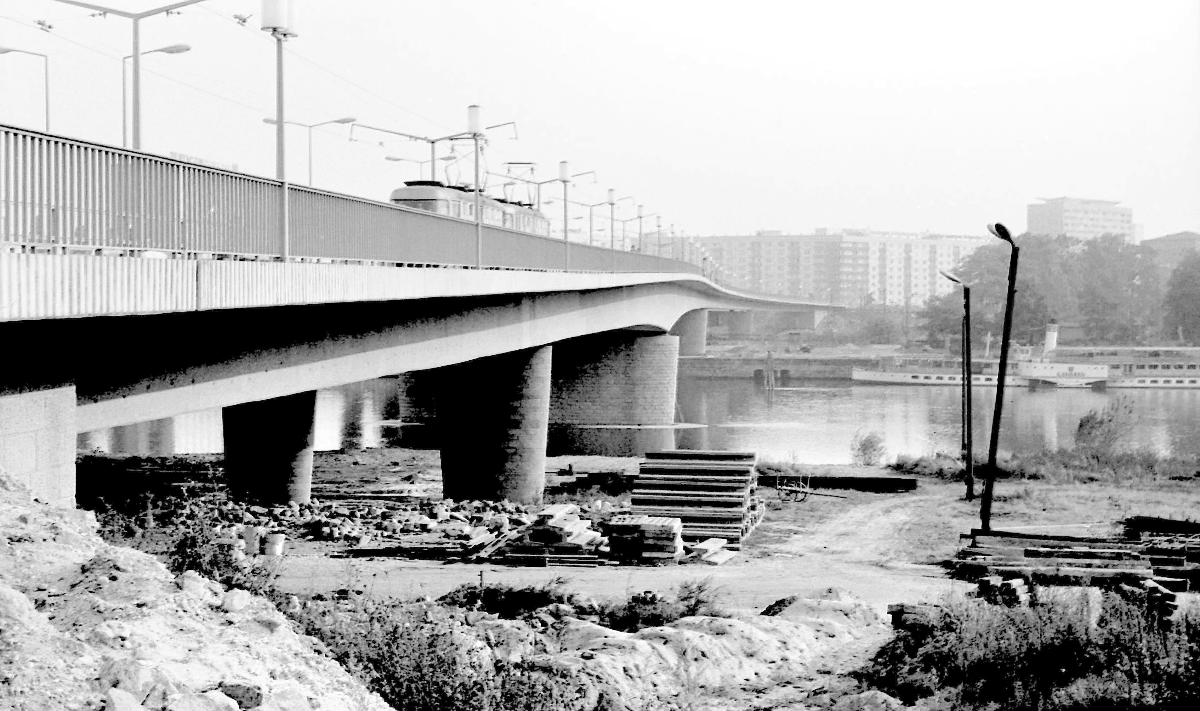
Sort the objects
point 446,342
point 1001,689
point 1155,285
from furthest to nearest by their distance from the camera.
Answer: point 1155,285 < point 446,342 < point 1001,689

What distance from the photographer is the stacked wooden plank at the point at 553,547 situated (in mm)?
18859

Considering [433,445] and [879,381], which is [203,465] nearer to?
[433,445]

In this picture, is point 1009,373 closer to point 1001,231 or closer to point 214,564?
point 1001,231

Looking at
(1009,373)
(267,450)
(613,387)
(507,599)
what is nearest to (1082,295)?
(1009,373)

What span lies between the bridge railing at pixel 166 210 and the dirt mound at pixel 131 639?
8.60 ft

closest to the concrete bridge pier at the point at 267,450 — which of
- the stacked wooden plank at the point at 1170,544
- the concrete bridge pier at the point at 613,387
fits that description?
the stacked wooden plank at the point at 1170,544

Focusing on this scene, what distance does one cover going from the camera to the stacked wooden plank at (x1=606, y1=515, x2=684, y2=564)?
63.4 feet

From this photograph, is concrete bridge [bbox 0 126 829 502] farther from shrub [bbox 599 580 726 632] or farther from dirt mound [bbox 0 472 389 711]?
shrub [bbox 599 580 726 632]

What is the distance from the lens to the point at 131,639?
708 cm

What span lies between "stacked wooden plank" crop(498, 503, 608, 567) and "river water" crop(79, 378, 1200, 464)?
844 inches

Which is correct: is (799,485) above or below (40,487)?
below

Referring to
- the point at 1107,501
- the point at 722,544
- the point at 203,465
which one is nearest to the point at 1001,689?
the point at 722,544

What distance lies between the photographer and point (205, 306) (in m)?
12.0

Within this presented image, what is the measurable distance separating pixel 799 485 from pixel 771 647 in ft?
64.0
